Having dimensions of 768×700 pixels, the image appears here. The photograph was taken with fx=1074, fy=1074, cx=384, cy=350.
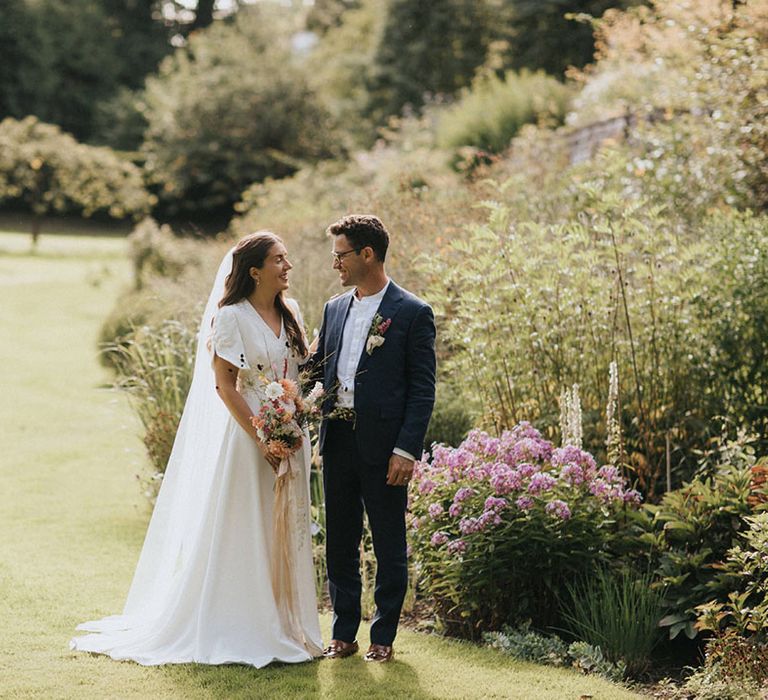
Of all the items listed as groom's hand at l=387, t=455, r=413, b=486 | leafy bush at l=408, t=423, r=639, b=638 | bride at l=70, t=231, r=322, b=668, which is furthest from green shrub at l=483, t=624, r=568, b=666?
groom's hand at l=387, t=455, r=413, b=486

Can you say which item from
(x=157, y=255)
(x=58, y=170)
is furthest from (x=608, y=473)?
(x=58, y=170)

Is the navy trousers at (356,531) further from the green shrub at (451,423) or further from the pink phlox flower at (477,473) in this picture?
the green shrub at (451,423)

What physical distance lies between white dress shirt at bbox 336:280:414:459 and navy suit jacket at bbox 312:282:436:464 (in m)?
0.04

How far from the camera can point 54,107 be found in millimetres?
33594

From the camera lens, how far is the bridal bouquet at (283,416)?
448 cm

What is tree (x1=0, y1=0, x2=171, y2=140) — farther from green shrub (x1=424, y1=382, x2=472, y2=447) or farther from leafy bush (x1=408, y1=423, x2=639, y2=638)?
leafy bush (x1=408, y1=423, x2=639, y2=638)

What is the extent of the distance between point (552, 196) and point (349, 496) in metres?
5.80

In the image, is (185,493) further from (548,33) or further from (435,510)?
(548,33)

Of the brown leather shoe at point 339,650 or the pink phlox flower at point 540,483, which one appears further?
the pink phlox flower at point 540,483

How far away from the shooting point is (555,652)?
16.1 feet

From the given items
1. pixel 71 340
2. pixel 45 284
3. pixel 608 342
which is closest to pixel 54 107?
pixel 45 284

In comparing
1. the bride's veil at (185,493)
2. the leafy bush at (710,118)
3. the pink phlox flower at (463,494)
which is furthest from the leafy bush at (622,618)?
the leafy bush at (710,118)

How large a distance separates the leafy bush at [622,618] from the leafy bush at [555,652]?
0.07 metres

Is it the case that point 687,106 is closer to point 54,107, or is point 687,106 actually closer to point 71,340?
point 71,340
